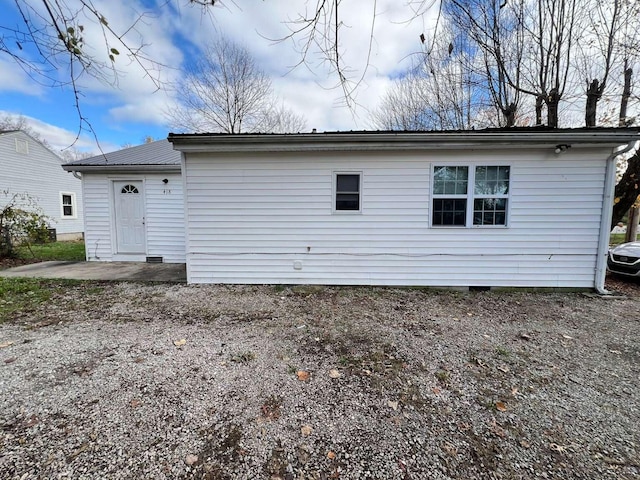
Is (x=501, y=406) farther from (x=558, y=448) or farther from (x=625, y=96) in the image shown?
(x=625, y=96)

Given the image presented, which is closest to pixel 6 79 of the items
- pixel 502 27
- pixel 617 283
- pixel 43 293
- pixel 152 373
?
pixel 152 373

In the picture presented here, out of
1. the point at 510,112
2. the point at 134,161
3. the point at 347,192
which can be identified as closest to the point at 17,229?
the point at 134,161

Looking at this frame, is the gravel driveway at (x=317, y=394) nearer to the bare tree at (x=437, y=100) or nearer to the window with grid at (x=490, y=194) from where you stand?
the window with grid at (x=490, y=194)

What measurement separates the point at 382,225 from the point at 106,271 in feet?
21.3

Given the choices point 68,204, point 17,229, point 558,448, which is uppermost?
point 68,204

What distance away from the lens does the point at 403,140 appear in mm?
5109

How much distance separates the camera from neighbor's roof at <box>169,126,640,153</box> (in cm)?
489

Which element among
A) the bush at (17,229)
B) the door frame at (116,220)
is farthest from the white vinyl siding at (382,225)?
the bush at (17,229)

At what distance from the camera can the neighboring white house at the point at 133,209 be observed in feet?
24.6

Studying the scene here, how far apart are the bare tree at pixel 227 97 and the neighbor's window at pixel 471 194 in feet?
46.8

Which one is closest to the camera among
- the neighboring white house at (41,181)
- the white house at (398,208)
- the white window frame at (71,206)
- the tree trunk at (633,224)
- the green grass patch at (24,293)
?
the green grass patch at (24,293)

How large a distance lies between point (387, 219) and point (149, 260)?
6501mm

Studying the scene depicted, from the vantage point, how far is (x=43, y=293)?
5.07m

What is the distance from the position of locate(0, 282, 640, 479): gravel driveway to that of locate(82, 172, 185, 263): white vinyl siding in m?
3.38
